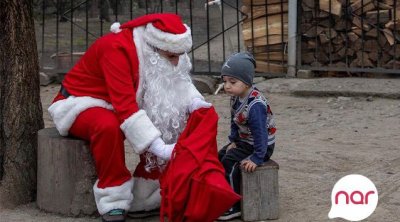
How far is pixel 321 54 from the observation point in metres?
10.0

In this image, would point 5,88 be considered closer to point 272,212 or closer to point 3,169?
point 3,169

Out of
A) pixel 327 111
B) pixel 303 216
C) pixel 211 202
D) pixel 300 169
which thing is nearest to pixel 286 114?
pixel 327 111

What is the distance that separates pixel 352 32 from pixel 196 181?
5.50m

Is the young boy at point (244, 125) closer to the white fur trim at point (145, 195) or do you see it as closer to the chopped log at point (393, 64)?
the white fur trim at point (145, 195)

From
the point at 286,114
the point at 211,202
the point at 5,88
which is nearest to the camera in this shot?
the point at 211,202

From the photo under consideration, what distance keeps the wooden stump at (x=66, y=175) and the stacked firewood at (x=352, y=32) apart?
5.18 metres

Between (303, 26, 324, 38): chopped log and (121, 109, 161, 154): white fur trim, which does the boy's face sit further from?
(303, 26, 324, 38): chopped log

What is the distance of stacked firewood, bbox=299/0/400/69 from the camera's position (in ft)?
31.8

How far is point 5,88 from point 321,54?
522cm

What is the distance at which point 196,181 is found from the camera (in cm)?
474

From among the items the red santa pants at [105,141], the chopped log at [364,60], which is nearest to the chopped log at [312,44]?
the chopped log at [364,60]

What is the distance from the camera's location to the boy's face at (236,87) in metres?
5.07

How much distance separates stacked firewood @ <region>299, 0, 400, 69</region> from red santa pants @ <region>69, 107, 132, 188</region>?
528cm

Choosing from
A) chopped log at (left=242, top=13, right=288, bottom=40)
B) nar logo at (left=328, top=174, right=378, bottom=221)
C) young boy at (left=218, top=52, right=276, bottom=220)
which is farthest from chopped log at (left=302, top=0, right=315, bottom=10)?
young boy at (left=218, top=52, right=276, bottom=220)
